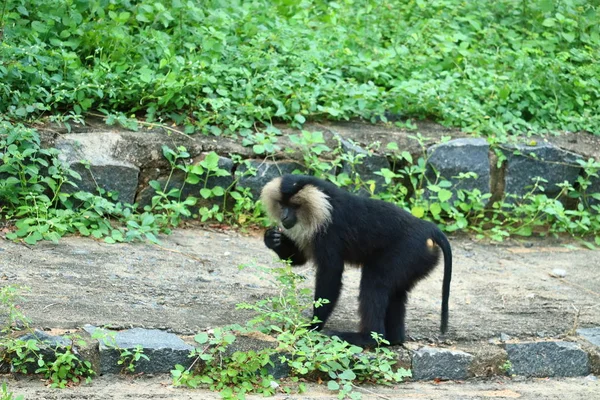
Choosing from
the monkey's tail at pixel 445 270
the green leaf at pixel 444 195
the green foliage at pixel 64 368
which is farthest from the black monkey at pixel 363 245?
the green leaf at pixel 444 195

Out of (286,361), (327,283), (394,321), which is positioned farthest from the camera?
Answer: (394,321)

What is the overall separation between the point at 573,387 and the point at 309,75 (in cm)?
414

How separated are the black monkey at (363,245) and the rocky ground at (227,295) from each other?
14.1 inches

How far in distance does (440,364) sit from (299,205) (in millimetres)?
1308

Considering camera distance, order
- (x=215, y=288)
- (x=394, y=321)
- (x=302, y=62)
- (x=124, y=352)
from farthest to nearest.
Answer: (x=302, y=62)
(x=215, y=288)
(x=394, y=321)
(x=124, y=352)

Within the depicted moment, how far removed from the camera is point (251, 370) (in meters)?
5.10

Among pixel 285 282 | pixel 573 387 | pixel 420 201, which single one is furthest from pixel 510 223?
pixel 285 282

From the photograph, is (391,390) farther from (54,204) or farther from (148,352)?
(54,204)

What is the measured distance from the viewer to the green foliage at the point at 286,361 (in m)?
5.02

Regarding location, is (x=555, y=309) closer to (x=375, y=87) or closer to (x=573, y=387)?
(x=573, y=387)

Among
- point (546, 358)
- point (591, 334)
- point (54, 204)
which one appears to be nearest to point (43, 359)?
point (54, 204)

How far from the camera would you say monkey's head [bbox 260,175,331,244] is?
5.51 metres

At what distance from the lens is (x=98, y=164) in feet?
24.6

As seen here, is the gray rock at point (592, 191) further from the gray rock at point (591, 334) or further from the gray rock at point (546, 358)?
the gray rock at point (546, 358)
